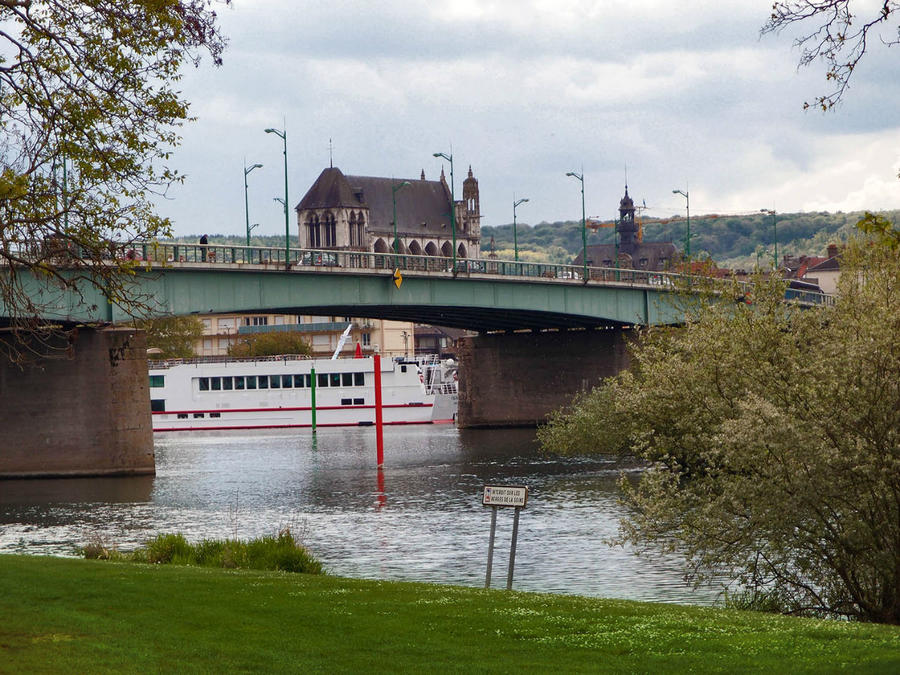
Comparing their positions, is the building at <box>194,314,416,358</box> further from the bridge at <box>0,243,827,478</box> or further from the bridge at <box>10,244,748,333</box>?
the bridge at <box>10,244,748,333</box>

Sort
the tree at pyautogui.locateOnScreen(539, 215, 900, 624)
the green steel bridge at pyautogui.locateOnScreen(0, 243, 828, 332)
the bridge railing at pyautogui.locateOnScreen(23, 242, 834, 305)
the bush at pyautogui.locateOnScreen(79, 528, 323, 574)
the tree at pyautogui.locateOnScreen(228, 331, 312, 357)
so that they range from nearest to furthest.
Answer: the tree at pyautogui.locateOnScreen(539, 215, 900, 624) < the bush at pyautogui.locateOnScreen(79, 528, 323, 574) < the green steel bridge at pyautogui.locateOnScreen(0, 243, 828, 332) < the bridge railing at pyautogui.locateOnScreen(23, 242, 834, 305) < the tree at pyautogui.locateOnScreen(228, 331, 312, 357)

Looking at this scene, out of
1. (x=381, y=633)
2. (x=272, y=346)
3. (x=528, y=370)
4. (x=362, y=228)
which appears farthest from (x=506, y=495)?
(x=362, y=228)

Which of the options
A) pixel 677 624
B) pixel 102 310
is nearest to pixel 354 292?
pixel 102 310

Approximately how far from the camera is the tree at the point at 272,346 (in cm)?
14775

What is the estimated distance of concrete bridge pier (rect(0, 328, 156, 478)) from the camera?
53.9 metres

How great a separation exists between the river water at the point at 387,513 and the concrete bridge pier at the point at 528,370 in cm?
1735

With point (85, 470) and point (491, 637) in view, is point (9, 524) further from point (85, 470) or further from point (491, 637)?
point (491, 637)

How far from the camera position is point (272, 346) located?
5812 inches

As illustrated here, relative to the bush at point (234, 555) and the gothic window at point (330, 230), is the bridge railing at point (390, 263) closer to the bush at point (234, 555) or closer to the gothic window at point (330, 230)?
the bush at point (234, 555)

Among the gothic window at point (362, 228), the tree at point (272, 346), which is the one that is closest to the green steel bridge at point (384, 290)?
the tree at point (272, 346)

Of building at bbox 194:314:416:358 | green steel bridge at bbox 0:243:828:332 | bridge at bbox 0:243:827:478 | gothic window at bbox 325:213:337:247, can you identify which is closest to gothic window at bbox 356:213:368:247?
gothic window at bbox 325:213:337:247

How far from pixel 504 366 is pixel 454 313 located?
16.2 metres

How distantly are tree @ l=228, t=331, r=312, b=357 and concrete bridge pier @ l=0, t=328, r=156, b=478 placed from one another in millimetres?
90167

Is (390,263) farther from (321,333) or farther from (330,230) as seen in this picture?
(330,230)
